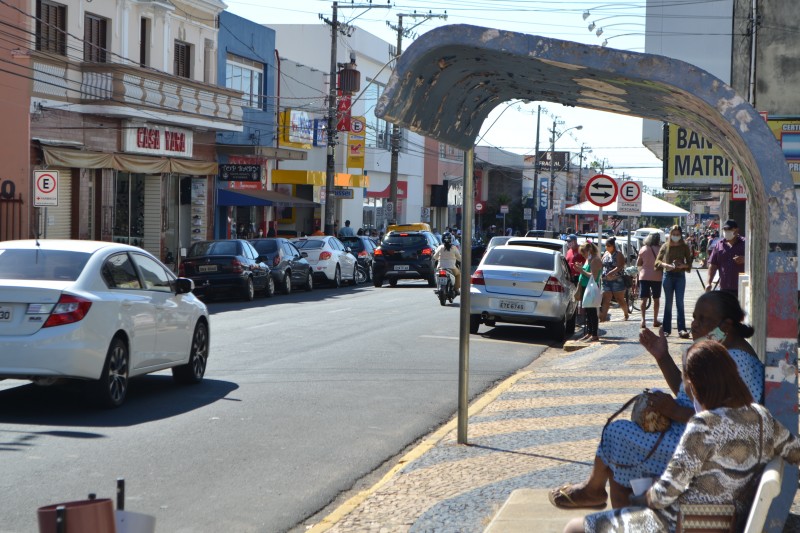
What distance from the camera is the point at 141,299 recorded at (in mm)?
11219

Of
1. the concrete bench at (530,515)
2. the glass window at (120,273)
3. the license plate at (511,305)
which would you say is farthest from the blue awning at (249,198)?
the concrete bench at (530,515)

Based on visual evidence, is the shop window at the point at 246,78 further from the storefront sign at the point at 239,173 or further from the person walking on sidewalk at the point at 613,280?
the person walking on sidewalk at the point at 613,280

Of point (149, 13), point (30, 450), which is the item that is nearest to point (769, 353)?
point (30, 450)

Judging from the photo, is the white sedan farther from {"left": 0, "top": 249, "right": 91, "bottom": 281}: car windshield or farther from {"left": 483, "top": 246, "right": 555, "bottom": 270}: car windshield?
{"left": 483, "top": 246, "right": 555, "bottom": 270}: car windshield

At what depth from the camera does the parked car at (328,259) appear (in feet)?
112

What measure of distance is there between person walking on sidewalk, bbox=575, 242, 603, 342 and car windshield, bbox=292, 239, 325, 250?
1645 cm

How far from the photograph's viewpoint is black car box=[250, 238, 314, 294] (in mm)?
30325

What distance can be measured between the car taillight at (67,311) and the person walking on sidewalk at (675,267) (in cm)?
1047

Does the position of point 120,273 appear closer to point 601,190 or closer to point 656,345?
point 656,345

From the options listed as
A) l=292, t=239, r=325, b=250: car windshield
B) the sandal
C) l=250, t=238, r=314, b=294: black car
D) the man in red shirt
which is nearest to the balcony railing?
l=292, t=239, r=325, b=250: car windshield

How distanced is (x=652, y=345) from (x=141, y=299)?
649cm

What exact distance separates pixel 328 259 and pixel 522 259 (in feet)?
49.6

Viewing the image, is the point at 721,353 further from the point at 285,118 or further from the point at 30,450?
the point at 285,118

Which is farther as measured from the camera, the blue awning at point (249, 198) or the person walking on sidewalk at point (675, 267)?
the blue awning at point (249, 198)
